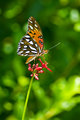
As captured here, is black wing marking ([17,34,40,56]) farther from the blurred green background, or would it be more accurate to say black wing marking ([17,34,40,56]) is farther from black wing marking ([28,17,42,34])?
the blurred green background

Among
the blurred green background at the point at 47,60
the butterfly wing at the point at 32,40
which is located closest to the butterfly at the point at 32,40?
the butterfly wing at the point at 32,40

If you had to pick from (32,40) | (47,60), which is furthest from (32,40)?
(47,60)

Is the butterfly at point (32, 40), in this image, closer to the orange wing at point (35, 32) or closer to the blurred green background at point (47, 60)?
the orange wing at point (35, 32)

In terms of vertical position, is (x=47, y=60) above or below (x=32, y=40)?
above

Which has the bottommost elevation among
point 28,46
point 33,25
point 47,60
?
point 28,46

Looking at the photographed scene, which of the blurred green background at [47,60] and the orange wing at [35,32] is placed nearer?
the orange wing at [35,32]

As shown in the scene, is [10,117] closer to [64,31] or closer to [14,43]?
[14,43]

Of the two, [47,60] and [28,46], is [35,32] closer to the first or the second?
[28,46]

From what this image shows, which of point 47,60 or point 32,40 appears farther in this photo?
point 47,60

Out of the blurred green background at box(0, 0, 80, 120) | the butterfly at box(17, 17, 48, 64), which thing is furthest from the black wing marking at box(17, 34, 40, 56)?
the blurred green background at box(0, 0, 80, 120)
